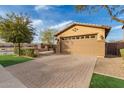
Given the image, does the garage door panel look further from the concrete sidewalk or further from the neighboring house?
the concrete sidewalk

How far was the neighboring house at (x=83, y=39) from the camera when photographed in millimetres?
15367

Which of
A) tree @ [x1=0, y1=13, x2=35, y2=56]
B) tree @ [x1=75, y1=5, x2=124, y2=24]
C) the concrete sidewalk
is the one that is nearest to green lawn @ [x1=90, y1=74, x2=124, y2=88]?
the concrete sidewalk

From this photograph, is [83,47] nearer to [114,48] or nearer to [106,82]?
[114,48]

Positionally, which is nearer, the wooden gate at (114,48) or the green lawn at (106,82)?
the green lawn at (106,82)

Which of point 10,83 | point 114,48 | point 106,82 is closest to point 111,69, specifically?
point 106,82

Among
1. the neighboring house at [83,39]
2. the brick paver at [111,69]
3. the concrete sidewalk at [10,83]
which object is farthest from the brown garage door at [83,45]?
the concrete sidewalk at [10,83]

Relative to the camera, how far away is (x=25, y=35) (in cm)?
1611

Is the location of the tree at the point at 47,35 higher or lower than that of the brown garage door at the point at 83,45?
higher

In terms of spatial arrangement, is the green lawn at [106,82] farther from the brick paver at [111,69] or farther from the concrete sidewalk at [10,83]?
the concrete sidewalk at [10,83]

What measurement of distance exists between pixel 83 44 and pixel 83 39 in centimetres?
54

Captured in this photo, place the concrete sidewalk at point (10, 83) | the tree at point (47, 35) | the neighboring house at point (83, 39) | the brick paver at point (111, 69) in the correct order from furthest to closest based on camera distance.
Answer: the tree at point (47, 35) → the neighboring house at point (83, 39) → the brick paver at point (111, 69) → the concrete sidewalk at point (10, 83)

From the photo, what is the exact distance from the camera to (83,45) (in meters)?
16.4
